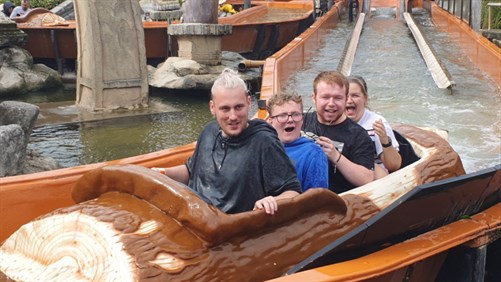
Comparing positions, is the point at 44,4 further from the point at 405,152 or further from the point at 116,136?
the point at 405,152

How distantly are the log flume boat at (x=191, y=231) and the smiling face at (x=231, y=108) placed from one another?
1.20 ft

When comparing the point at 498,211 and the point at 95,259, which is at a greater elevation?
the point at 95,259

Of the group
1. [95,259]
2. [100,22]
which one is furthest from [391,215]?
[100,22]

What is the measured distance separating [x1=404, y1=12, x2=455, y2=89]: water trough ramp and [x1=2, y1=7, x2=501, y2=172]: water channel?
4.6 inches

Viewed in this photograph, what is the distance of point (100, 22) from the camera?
9.60 m

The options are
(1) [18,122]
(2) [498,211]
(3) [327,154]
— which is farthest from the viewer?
(1) [18,122]

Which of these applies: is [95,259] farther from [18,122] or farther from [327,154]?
[18,122]

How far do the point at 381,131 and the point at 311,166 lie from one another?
538 mm

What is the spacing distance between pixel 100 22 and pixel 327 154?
7212 millimetres

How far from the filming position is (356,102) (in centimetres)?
360

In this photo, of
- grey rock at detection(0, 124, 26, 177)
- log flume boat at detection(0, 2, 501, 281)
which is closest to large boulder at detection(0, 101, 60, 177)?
grey rock at detection(0, 124, 26, 177)

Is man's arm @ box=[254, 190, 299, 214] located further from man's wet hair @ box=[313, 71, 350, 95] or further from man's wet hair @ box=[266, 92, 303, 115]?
man's wet hair @ box=[313, 71, 350, 95]

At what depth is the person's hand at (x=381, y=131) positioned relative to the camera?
3281mm

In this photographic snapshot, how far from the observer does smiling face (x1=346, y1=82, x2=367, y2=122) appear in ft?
11.8
